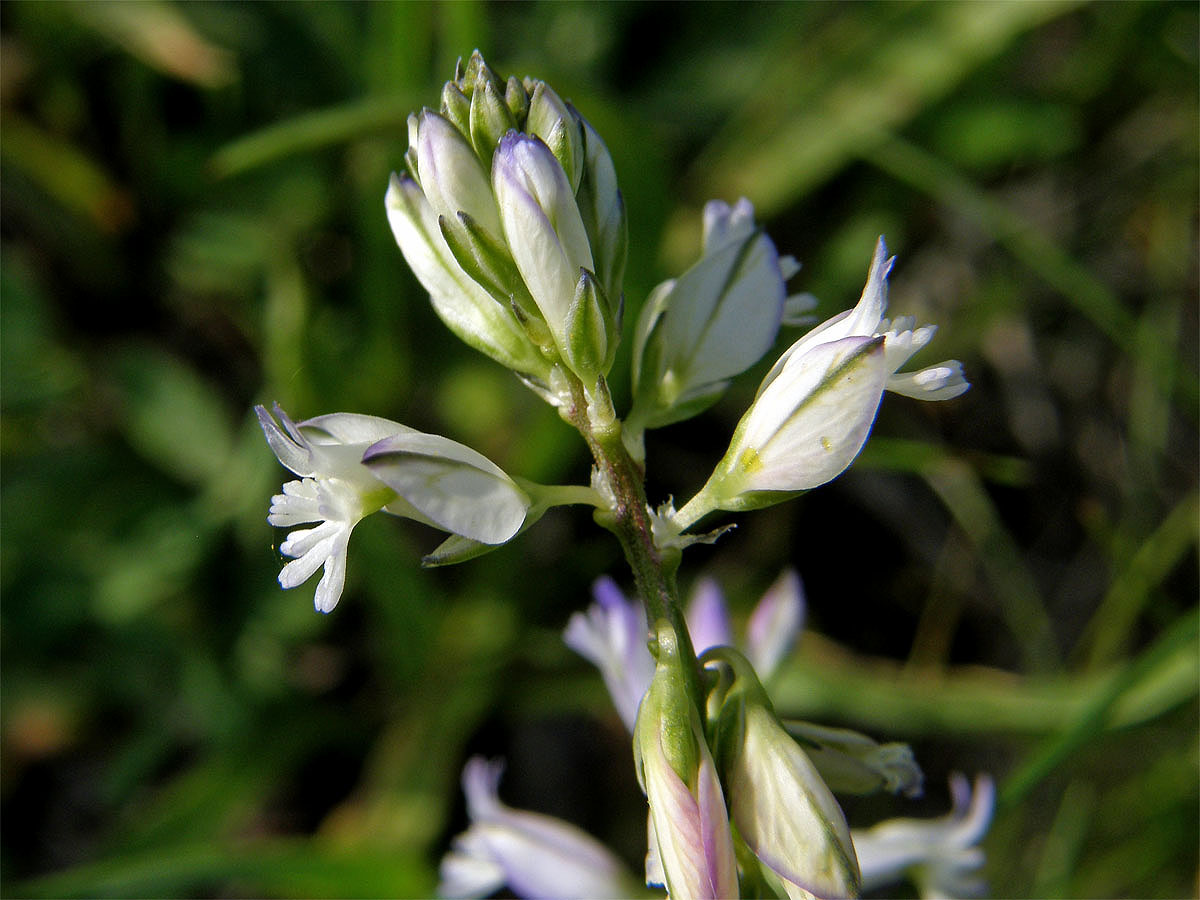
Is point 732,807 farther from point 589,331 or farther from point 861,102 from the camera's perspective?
point 861,102

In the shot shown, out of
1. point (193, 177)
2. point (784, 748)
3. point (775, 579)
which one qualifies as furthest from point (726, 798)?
point (193, 177)

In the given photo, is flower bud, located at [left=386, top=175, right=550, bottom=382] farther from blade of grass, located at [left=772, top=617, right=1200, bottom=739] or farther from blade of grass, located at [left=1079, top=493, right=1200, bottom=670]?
blade of grass, located at [left=1079, top=493, right=1200, bottom=670]

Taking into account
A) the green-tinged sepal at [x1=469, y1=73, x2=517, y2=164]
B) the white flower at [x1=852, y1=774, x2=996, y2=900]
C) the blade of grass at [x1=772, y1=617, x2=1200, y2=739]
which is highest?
the green-tinged sepal at [x1=469, y1=73, x2=517, y2=164]

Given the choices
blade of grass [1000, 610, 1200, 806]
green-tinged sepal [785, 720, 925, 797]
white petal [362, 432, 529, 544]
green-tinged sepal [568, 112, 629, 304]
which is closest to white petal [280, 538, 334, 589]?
white petal [362, 432, 529, 544]

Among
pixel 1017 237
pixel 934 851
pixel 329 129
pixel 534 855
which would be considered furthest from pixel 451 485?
pixel 1017 237

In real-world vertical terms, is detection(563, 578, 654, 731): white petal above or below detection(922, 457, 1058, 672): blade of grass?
below

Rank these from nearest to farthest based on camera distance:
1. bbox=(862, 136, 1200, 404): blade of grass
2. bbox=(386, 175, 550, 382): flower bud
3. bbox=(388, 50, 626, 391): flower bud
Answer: bbox=(388, 50, 626, 391): flower bud < bbox=(386, 175, 550, 382): flower bud < bbox=(862, 136, 1200, 404): blade of grass

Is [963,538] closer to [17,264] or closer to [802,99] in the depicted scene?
[802,99]
